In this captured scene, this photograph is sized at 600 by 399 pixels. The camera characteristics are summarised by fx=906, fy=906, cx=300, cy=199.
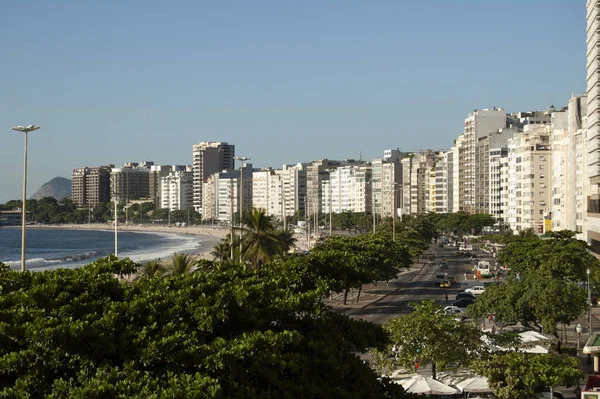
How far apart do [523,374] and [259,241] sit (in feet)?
84.7

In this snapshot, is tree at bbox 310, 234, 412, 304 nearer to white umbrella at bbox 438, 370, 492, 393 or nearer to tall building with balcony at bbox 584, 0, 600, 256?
white umbrella at bbox 438, 370, 492, 393

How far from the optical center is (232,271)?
57.8 feet

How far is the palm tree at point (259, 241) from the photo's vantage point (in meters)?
46.6

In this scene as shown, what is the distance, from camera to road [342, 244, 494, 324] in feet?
149

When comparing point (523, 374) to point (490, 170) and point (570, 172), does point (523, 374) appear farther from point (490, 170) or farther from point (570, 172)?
point (490, 170)

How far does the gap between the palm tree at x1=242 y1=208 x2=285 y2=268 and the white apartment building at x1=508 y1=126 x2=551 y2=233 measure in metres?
72.4

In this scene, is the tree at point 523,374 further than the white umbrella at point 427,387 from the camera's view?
No

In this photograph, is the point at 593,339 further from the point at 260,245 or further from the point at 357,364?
the point at 260,245

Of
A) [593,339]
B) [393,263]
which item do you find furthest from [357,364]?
[393,263]

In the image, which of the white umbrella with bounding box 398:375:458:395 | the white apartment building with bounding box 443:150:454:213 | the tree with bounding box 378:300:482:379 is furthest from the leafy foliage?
the white apartment building with bounding box 443:150:454:213

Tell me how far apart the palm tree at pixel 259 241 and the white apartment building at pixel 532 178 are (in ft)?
238

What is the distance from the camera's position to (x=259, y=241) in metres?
46.7

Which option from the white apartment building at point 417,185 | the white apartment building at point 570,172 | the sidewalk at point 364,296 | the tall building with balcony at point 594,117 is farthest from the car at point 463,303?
the white apartment building at point 417,185

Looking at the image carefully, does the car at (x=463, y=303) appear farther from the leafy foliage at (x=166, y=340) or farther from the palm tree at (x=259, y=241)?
the leafy foliage at (x=166, y=340)
